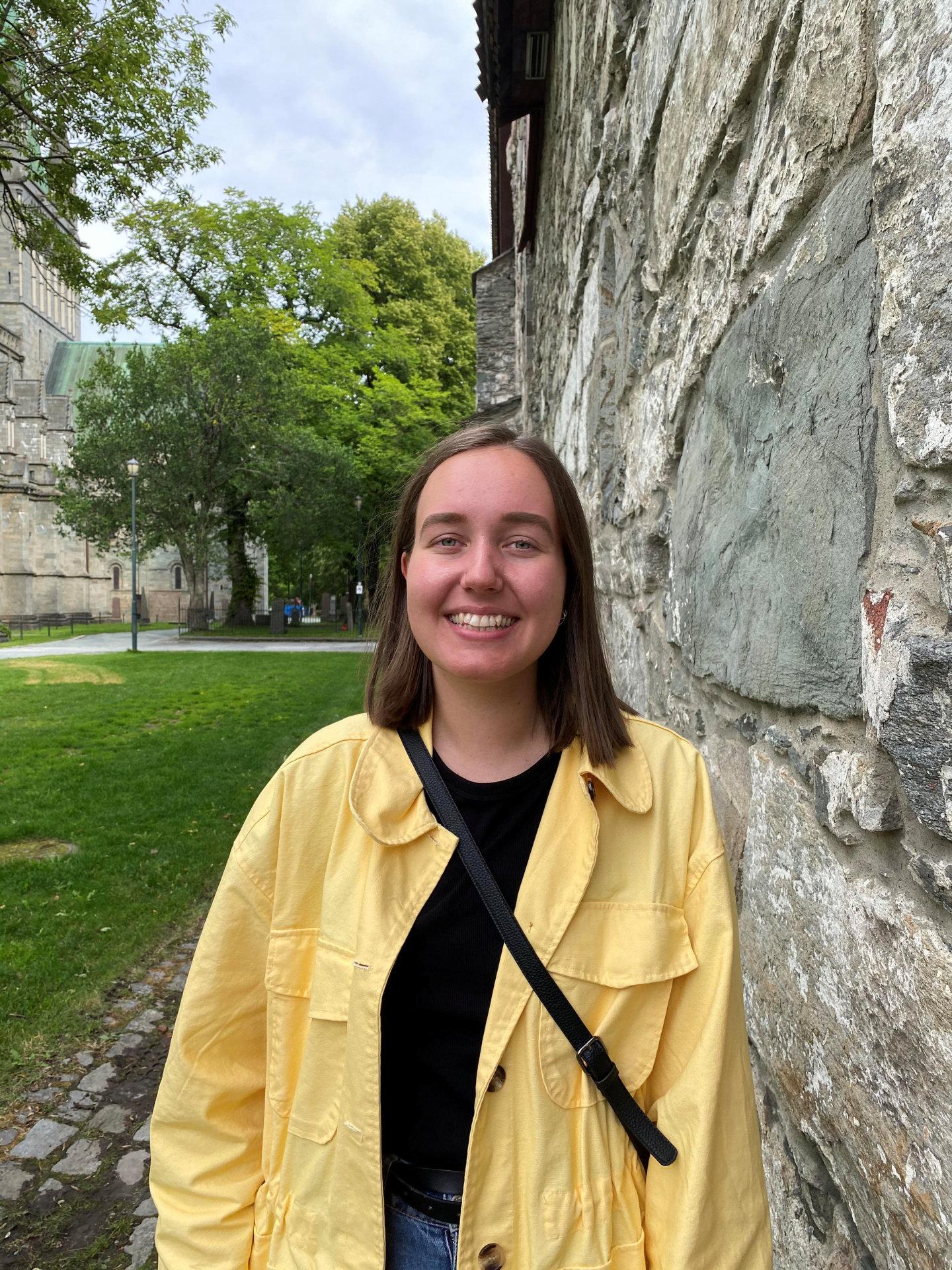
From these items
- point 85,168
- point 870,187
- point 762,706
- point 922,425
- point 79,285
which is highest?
point 85,168

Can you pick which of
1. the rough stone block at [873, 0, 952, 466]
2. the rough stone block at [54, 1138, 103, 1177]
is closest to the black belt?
the rough stone block at [873, 0, 952, 466]

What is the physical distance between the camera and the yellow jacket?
1116mm

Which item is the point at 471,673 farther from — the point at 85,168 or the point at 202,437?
the point at 202,437

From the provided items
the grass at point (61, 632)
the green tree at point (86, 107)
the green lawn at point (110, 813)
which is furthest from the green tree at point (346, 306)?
the green tree at point (86, 107)

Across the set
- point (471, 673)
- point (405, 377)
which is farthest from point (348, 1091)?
point (405, 377)

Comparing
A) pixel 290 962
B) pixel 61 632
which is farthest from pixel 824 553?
pixel 61 632

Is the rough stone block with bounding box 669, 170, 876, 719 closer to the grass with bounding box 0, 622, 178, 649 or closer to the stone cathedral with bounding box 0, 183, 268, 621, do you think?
the grass with bounding box 0, 622, 178, 649

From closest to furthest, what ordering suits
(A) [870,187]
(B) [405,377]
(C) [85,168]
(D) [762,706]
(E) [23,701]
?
(A) [870,187] < (D) [762,706] < (C) [85,168] < (E) [23,701] < (B) [405,377]

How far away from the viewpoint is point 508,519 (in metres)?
1.33

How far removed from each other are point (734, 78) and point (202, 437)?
25.0m

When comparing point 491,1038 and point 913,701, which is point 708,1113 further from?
point 913,701

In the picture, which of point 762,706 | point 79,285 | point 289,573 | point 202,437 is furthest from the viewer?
point 289,573

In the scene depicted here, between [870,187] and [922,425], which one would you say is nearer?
[922,425]

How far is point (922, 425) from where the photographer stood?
2.80 ft
